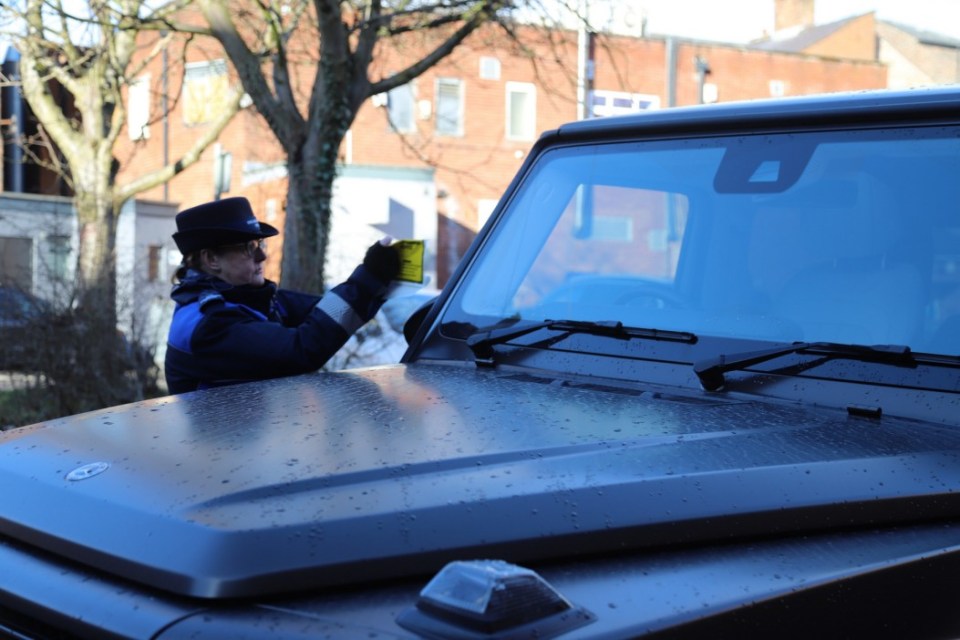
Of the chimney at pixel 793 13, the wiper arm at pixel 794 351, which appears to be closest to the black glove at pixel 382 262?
the wiper arm at pixel 794 351

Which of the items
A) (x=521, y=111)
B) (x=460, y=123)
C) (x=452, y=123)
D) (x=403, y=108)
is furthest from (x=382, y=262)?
(x=521, y=111)

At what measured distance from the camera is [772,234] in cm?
269

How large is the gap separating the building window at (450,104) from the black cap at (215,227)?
28342 millimetres

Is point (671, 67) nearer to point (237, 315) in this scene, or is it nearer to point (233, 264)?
point (233, 264)

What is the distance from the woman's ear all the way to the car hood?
1.49m

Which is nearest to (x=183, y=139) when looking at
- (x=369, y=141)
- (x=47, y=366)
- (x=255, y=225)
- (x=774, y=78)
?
(x=369, y=141)

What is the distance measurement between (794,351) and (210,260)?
2.07 m

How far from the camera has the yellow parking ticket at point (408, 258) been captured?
3523mm

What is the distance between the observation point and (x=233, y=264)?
3.85 metres

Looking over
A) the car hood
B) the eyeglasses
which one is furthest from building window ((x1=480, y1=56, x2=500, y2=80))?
the car hood

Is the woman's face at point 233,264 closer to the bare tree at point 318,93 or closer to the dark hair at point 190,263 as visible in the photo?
the dark hair at point 190,263

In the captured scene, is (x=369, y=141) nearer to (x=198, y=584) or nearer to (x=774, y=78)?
(x=774, y=78)

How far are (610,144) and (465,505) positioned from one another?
164 cm

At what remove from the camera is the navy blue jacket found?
134 inches
